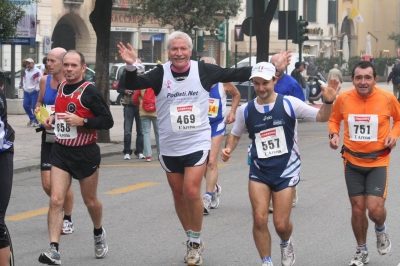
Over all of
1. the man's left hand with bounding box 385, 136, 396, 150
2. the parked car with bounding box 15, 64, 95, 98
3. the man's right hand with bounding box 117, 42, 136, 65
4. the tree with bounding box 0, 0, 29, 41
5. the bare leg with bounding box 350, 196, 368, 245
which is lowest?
the bare leg with bounding box 350, 196, 368, 245

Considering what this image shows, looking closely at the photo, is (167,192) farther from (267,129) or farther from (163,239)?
(267,129)

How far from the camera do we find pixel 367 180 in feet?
24.9

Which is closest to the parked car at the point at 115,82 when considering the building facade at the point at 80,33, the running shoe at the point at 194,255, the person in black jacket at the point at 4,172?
the building facade at the point at 80,33

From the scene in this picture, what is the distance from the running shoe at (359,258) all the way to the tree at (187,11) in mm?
30939

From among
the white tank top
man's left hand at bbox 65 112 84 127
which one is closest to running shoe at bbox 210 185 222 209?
the white tank top

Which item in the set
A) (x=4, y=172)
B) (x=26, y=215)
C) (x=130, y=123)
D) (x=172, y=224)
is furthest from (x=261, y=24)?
(x=4, y=172)

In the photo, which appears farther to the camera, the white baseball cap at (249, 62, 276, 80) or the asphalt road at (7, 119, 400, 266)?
the asphalt road at (7, 119, 400, 266)

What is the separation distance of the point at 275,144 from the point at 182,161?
92 centimetres

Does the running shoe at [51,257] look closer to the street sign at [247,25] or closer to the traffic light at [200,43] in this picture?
the street sign at [247,25]

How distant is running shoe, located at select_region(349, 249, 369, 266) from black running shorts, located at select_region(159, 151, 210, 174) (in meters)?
Result: 1.49

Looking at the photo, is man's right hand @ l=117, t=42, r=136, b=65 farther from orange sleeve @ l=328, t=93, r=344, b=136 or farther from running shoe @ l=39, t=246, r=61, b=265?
orange sleeve @ l=328, t=93, r=344, b=136

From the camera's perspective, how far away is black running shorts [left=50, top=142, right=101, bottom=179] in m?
7.77

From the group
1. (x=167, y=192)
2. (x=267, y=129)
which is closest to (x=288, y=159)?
(x=267, y=129)

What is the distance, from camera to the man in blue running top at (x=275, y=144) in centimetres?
694
